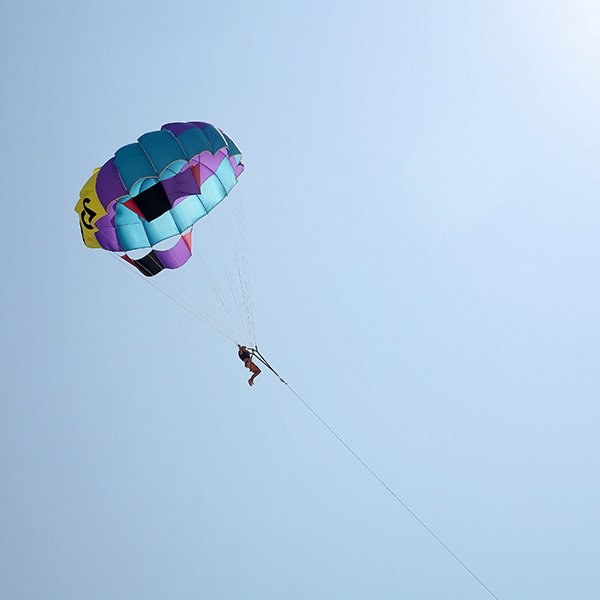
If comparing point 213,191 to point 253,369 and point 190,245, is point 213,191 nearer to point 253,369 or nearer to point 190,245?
point 190,245

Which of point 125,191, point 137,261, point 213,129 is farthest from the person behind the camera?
point 137,261

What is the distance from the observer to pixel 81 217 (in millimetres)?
14305

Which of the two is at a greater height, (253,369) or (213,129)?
(213,129)

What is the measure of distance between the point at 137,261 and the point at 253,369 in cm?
407

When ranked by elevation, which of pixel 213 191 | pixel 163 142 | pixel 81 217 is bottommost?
pixel 81 217

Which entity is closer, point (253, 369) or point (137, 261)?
point (253, 369)

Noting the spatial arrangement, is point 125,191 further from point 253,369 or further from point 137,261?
point 253,369

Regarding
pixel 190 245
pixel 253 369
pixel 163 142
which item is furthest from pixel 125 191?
pixel 253 369

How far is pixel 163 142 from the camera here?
43.9 feet

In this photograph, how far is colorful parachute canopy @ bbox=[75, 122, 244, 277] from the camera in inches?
523

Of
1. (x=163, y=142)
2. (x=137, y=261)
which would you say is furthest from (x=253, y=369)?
(x=163, y=142)

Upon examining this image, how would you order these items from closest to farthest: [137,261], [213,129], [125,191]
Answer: [125,191], [213,129], [137,261]

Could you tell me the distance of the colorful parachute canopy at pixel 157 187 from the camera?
13.3 m

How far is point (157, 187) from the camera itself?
14.1m
